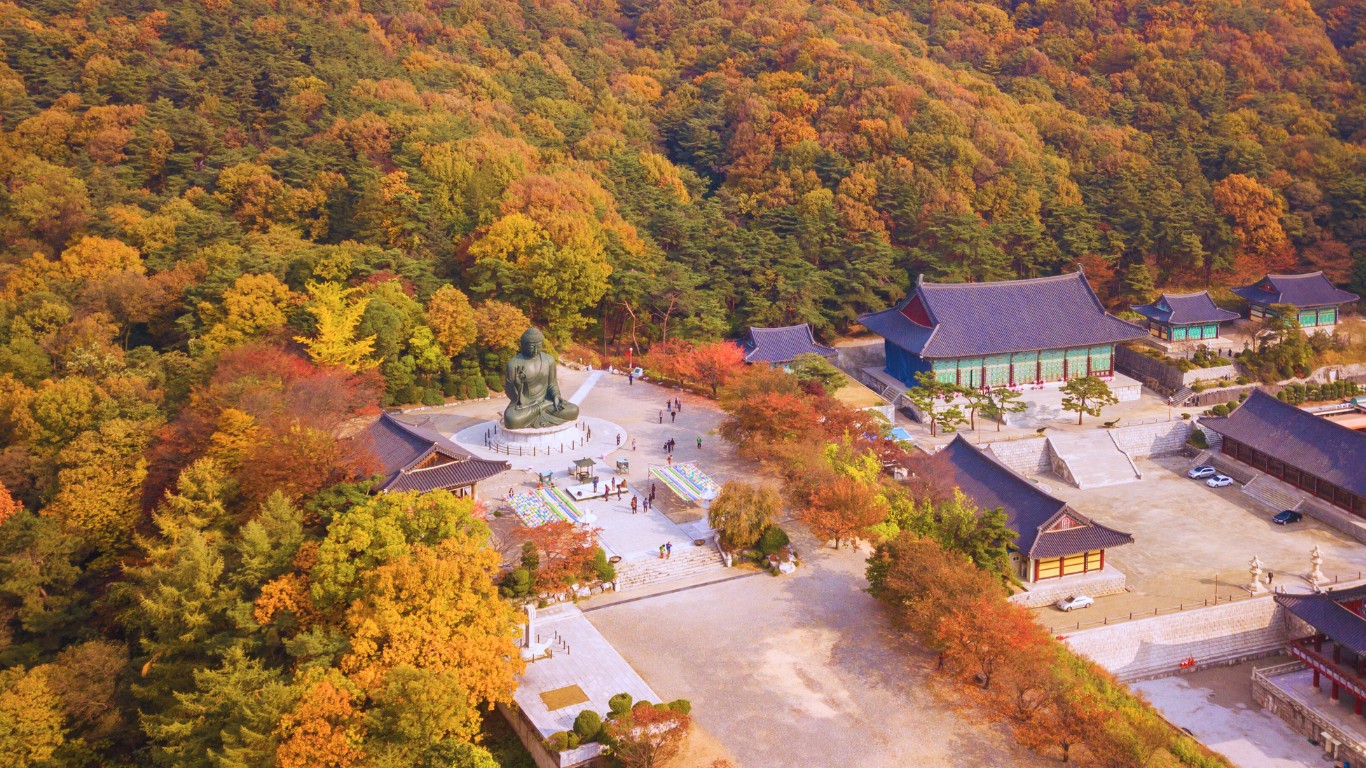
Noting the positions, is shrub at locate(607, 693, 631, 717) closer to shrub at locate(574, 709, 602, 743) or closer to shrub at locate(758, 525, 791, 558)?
shrub at locate(574, 709, 602, 743)

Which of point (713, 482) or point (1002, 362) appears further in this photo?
point (1002, 362)

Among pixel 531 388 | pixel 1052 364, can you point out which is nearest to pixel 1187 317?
pixel 1052 364

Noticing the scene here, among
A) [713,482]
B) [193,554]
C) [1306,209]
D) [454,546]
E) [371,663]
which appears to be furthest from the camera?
[1306,209]

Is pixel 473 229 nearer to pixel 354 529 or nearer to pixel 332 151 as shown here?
pixel 332 151

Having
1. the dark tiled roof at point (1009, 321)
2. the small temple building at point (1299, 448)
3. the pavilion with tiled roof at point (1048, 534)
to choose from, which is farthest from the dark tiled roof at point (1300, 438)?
the pavilion with tiled roof at point (1048, 534)

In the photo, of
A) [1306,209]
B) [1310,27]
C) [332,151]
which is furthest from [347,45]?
[1310,27]

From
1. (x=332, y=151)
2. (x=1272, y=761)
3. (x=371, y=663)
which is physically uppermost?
(x=332, y=151)

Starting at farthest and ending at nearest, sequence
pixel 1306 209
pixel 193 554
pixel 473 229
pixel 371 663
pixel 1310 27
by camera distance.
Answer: pixel 1310 27 < pixel 1306 209 < pixel 473 229 < pixel 193 554 < pixel 371 663
